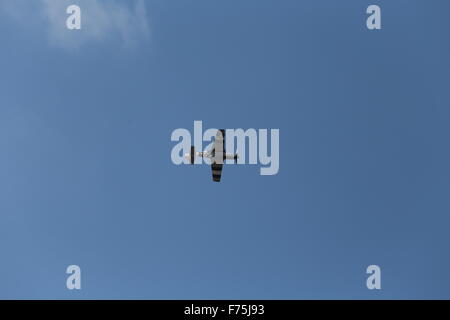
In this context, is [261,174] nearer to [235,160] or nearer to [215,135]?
[235,160]

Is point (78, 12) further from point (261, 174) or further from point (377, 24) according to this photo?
point (377, 24)

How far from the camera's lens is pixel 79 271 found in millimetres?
54125

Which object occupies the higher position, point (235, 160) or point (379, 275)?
point (235, 160)

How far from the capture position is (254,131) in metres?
57.6

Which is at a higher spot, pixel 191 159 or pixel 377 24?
pixel 377 24

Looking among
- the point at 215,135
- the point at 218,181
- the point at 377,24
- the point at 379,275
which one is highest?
the point at 377,24

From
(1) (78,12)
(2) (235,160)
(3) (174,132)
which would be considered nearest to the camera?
(1) (78,12)

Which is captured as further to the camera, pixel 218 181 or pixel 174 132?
pixel 218 181

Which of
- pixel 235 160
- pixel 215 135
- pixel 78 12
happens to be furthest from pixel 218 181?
pixel 78 12

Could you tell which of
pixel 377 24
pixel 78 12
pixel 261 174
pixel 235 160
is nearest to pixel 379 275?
pixel 261 174

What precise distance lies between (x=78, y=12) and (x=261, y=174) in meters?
35.6
